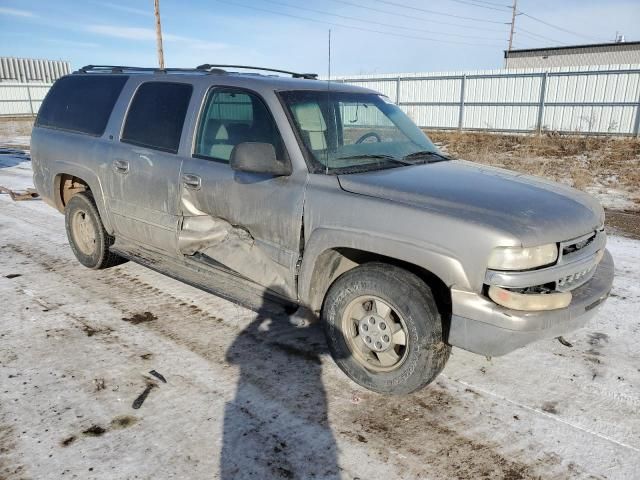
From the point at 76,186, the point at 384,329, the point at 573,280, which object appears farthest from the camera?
the point at 76,186

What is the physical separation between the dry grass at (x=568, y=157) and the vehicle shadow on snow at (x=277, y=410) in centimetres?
776

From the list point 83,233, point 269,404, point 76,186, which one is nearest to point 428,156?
point 269,404

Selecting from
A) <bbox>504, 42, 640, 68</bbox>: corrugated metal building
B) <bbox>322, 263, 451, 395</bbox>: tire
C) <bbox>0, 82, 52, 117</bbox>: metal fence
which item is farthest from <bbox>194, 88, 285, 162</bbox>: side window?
<bbox>0, 82, 52, 117</bbox>: metal fence

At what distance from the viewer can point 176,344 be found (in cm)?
369

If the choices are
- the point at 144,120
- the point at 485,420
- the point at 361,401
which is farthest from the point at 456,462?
the point at 144,120

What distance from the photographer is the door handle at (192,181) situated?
150 inches

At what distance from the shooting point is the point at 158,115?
425cm

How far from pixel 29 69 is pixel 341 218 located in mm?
65608

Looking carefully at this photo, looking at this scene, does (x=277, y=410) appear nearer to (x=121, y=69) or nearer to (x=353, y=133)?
(x=353, y=133)

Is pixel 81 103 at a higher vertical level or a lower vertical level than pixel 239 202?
higher

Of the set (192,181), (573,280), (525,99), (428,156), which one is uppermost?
(525,99)

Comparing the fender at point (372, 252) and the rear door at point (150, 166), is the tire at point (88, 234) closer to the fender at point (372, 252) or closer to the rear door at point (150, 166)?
the rear door at point (150, 166)

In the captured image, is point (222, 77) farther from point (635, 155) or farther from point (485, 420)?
point (635, 155)

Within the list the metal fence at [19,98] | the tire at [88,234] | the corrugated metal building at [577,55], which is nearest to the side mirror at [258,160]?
the tire at [88,234]
